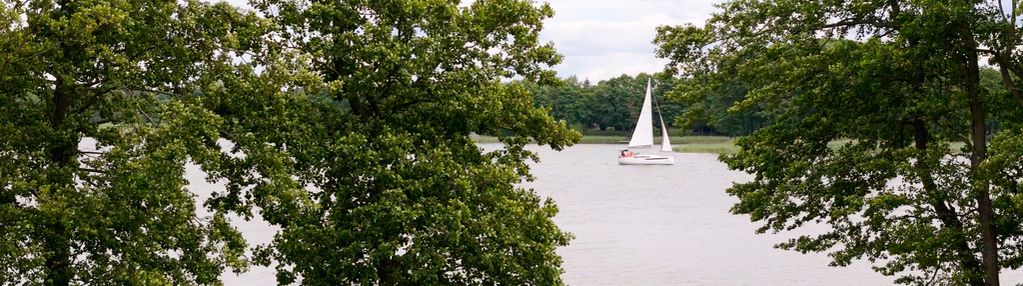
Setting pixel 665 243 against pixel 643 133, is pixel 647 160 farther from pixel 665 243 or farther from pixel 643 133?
pixel 665 243

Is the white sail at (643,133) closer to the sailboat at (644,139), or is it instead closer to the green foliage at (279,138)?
the sailboat at (644,139)

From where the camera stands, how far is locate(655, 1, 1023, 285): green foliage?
2673 cm

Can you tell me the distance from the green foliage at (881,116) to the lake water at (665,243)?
17363mm

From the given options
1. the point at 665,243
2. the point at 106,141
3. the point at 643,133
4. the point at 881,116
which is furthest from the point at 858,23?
the point at 643,133

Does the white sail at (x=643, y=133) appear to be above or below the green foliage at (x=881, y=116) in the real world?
above

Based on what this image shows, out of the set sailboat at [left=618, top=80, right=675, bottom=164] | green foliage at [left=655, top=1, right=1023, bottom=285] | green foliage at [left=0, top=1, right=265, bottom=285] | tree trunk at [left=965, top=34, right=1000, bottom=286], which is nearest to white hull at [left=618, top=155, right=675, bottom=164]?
sailboat at [left=618, top=80, right=675, bottom=164]

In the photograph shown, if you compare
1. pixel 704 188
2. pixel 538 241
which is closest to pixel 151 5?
pixel 538 241

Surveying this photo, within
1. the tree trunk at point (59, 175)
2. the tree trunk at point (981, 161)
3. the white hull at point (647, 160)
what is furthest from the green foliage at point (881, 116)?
the white hull at point (647, 160)

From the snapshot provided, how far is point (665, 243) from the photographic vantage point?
60.1m

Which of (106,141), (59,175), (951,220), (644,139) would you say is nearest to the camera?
(59,175)

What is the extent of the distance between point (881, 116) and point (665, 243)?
3143cm

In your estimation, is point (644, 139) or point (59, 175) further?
point (644, 139)

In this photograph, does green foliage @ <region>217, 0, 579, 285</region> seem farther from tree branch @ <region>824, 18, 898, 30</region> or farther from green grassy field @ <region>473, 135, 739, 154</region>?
green grassy field @ <region>473, 135, 739, 154</region>

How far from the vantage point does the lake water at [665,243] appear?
4880 centimetres
